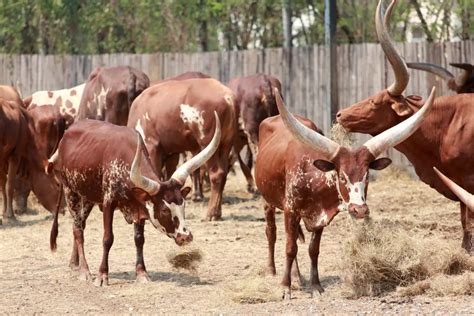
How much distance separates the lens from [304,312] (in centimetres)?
981

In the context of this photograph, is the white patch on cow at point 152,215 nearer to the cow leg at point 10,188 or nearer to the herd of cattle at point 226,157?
the herd of cattle at point 226,157

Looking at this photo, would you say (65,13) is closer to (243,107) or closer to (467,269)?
(243,107)

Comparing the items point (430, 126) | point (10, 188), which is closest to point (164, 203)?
point (430, 126)

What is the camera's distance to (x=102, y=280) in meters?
12.0

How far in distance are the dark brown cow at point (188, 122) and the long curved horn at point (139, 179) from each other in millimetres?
4968

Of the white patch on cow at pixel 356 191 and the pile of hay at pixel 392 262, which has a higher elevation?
the white patch on cow at pixel 356 191

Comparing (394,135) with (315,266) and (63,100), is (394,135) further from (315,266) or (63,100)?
(63,100)

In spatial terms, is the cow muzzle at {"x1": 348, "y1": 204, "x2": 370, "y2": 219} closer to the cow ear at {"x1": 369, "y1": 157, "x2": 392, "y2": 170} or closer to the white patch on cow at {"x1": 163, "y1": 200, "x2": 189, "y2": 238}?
the cow ear at {"x1": 369, "y1": 157, "x2": 392, "y2": 170}

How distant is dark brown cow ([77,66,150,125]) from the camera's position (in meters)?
19.2

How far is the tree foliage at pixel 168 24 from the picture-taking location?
29.1 m

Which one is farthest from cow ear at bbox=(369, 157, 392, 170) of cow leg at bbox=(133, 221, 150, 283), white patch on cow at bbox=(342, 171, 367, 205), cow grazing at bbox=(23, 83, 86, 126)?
cow grazing at bbox=(23, 83, 86, 126)

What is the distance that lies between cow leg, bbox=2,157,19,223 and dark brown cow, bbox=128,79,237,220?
2191 millimetres

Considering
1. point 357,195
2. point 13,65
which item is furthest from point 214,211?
point 13,65

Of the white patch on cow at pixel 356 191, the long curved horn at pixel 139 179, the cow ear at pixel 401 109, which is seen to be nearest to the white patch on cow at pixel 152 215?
the long curved horn at pixel 139 179
